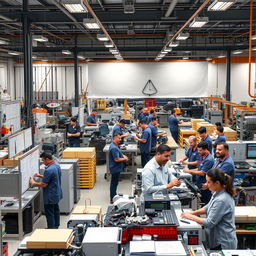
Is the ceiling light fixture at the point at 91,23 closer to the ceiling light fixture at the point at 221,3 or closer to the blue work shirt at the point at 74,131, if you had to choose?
the ceiling light fixture at the point at 221,3

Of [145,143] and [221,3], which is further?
[145,143]

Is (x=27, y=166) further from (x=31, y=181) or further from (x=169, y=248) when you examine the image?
(x=169, y=248)

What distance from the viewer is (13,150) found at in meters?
8.48

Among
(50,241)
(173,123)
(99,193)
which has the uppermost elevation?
(173,123)

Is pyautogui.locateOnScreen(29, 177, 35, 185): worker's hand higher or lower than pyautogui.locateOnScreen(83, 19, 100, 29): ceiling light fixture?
lower

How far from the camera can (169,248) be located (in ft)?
11.1

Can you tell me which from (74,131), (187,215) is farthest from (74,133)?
(187,215)

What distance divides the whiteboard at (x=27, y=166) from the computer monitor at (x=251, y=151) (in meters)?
4.24

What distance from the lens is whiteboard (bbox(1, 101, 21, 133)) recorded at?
11.1 meters

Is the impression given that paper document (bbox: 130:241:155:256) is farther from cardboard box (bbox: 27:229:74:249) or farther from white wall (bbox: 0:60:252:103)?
white wall (bbox: 0:60:252:103)

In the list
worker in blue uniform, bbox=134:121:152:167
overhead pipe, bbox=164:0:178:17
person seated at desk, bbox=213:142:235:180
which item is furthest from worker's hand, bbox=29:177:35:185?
overhead pipe, bbox=164:0:178:17

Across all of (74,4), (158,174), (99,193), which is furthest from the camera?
(99,193)

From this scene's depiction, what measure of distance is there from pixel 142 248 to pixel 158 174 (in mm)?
1940

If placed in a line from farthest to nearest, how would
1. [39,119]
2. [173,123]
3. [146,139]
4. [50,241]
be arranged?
[173,123] → [39,119] → [146,139] → [50,241]
